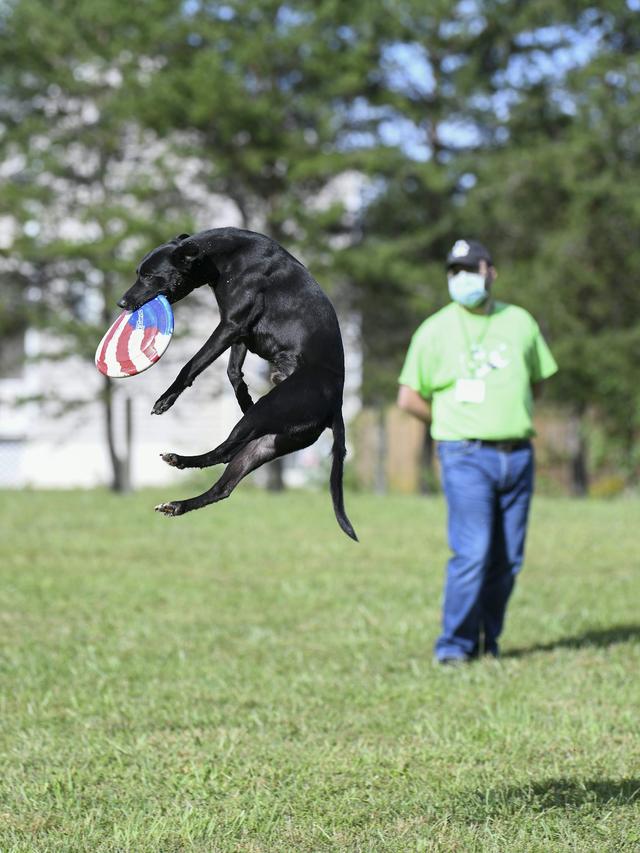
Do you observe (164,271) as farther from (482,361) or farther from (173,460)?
(482,361)

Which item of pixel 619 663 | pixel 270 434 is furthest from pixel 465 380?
pixel 270 434

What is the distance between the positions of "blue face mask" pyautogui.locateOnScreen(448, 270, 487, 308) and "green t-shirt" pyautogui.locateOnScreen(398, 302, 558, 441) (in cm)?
20

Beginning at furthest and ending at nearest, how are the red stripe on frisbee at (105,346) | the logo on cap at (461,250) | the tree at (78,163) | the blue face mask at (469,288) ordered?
the tree at (78,163) → the blue face mask at (469,288) → the logo on cap at (461,250) → the red stripe on frisbee at (105,346)

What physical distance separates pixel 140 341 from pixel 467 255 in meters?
3.41

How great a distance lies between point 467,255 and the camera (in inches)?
240

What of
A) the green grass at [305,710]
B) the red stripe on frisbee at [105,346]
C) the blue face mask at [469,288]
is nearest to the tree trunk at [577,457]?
the green grass at [305,710]

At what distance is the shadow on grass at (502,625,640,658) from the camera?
705cm

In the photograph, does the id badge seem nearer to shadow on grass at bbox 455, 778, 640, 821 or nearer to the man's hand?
the man's hand

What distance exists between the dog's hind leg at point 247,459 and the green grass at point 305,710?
141cm

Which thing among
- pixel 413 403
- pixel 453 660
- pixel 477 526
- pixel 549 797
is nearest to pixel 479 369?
pixel 413 403

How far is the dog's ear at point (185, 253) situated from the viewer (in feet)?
9.64

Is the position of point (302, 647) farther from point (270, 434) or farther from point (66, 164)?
point (66, 164)

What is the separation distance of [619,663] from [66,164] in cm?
1749

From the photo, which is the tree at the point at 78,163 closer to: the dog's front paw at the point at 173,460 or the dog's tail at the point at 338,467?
the dog's tail at the point at 338,467
